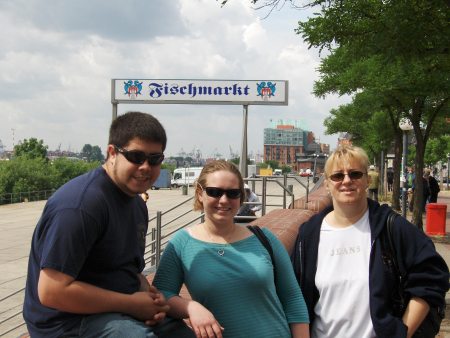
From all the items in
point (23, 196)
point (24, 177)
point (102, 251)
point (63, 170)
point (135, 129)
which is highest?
point (135, 129)

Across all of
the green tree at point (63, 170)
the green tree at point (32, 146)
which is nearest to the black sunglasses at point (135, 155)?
the green tree at point (63, 170)

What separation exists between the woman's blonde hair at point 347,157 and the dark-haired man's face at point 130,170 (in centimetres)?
93

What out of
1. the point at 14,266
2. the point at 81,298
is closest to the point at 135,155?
the point at 81,298

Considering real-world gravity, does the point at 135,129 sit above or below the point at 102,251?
above

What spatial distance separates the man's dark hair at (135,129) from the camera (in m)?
2.15

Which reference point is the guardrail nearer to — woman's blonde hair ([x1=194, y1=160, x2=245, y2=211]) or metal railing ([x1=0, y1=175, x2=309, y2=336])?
metal railing ([x1=0, y1=175, x2=309, y2=336])

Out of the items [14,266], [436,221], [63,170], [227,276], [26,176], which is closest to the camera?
[227,276]

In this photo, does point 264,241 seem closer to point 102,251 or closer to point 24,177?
point 102,251

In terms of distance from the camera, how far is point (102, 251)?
2002 mm

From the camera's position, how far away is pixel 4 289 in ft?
36.2

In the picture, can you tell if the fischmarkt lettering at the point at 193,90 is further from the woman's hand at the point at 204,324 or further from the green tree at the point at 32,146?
the green tree at the point at 32,146

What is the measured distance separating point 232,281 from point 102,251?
544mm

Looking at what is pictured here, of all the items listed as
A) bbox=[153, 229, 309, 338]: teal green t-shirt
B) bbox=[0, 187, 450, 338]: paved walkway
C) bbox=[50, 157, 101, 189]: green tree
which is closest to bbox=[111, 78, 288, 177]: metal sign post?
bbox=[0, 187, 450, 338]: paved walkway

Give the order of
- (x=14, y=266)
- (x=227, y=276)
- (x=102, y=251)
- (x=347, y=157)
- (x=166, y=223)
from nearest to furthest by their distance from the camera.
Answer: (x=102, y=251), (x=227, y=276), (x=347, y=157), (x=166, y=223), (x=14, y=266)
